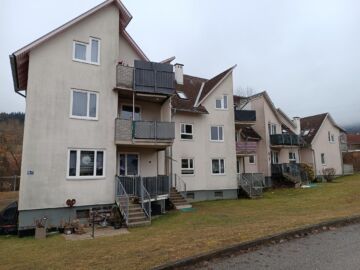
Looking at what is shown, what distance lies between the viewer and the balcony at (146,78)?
1789 centimetres

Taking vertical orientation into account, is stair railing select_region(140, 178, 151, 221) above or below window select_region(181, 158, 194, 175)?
below

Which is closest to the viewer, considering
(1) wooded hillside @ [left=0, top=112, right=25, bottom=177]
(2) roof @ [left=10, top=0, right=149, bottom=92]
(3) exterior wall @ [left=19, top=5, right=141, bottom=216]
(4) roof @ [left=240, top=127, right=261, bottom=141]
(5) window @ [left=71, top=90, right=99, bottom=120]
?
(3) exterior wall @ [left=19, top=5, right=141, bottom=216]

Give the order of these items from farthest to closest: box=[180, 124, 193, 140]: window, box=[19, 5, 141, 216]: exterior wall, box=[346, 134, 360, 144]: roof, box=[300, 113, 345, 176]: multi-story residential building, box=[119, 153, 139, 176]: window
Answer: box=[346, 134, 360, 144]: roof < box=[300, 113, 345, 176]: multi-story residential building < box=[180, 124, 193, 140]: window < box=[119, 153, 139, 176]: window < box=[19, 5, 141, 216]: exterior wall

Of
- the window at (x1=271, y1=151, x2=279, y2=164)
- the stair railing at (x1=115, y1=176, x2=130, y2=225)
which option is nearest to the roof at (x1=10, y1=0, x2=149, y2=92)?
the stair railing at (x1=115, y1=176, x2=130, y2=225)

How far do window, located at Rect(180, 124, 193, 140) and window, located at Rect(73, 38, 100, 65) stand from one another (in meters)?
9.62

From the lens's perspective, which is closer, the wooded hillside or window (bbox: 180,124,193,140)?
window (bbox: 180,124,193,140)

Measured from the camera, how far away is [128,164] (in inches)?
786

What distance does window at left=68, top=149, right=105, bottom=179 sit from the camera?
15.9 m

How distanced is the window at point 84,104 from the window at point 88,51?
203cm

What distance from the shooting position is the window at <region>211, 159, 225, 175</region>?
25.6 metres

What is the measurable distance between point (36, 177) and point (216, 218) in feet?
32.1

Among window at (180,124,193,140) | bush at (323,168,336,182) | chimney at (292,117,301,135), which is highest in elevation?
chimney at (292,117,301,135)

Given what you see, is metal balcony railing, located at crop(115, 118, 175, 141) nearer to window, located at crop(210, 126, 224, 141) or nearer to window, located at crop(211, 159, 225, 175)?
window, located at crop(210, 126, 224, 141)

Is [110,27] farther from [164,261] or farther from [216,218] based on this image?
[164,261]
